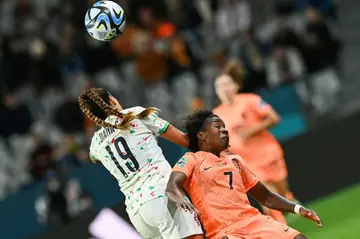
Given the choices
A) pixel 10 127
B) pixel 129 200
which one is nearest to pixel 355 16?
pixel 10 127

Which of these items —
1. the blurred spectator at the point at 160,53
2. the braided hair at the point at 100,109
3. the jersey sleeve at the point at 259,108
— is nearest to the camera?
the braided hair at the point at 100,109

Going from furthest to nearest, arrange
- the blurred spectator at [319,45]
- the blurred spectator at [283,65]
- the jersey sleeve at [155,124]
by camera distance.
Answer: the blurred spectator at [319,45]
the blurred spectator at [283,65]
the jersey sleeve at [155,124]

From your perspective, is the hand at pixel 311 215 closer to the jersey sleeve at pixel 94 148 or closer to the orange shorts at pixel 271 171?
the jersey sleeve at pixel 94 148

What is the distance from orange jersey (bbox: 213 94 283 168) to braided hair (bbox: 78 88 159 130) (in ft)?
10.4

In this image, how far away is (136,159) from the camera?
760 centimetres

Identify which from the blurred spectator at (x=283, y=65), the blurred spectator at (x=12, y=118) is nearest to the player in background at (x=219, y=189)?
the blurred spectator at (x=283, y=65)

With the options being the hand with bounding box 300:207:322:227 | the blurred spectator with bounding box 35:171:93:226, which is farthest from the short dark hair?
the blurred spectator with bounding box 35:171:93:226

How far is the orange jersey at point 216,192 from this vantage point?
23.4 ft

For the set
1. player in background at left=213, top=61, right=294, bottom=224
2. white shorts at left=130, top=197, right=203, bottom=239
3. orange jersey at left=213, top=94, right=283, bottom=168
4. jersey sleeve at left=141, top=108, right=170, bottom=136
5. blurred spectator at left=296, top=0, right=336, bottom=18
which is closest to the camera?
white shorts at left=130, top=197, right=203, bottom=239

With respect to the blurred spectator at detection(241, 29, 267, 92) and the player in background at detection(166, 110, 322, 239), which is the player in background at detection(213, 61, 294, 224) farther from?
the blurred spectator at detection(241, 29, 267, 92)

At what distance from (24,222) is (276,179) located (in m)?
4.79

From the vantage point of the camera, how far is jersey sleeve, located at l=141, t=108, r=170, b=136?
770 centimetres

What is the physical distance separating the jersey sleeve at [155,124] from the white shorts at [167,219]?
0.59 meters

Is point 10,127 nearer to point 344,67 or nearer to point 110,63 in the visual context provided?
point 110,63
